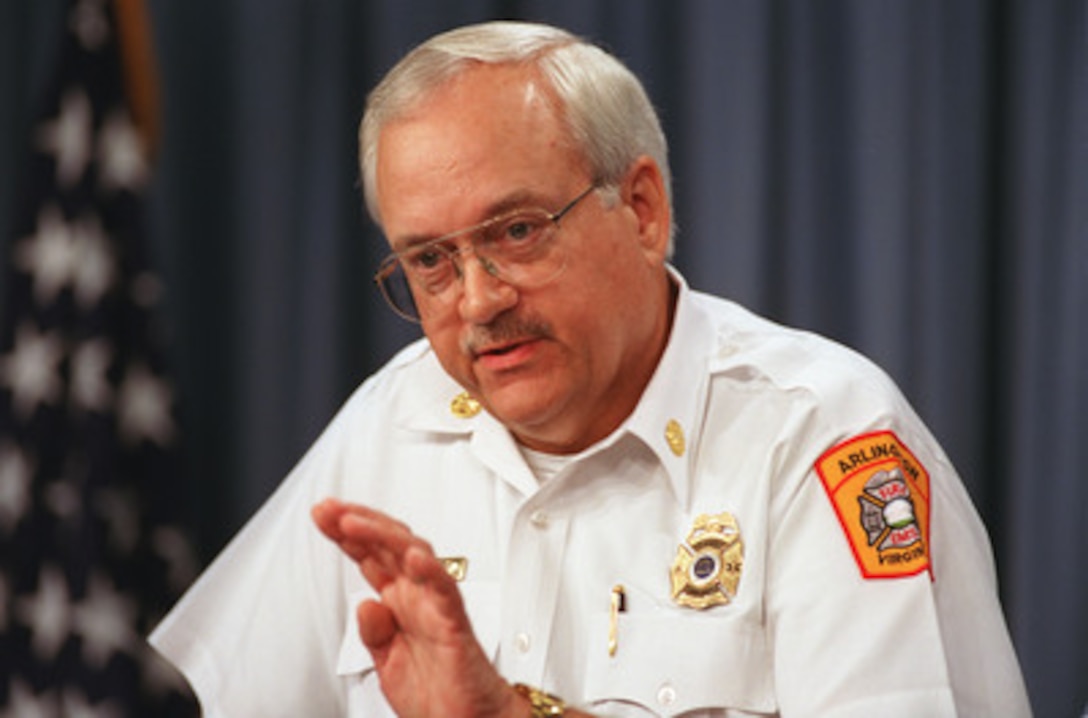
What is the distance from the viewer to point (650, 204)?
1.90 m

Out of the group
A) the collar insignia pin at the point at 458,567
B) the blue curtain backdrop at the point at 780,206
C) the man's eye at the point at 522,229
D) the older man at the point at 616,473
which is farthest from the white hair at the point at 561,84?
the blue curtain backdrop at the point at 780,206

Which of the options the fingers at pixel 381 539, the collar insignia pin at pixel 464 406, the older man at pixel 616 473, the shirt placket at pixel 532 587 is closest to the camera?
the fingers at pixel 381 539

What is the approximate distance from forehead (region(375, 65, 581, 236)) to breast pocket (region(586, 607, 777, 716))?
55cm

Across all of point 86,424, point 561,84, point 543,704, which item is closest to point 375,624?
point 543,704

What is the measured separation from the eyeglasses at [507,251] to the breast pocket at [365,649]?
0.41 metres

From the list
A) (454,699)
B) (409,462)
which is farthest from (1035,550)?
(454,699)

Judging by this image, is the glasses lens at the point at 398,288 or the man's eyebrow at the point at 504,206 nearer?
the man's eyebrow at the point at 504,206

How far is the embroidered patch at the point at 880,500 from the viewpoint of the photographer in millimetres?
1678

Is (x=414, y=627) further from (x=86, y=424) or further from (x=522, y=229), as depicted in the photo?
(x=86, y=424)

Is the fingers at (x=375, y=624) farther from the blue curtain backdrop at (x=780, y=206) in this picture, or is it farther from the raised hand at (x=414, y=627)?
the blue curtain backdrop at (x=780, y=206)

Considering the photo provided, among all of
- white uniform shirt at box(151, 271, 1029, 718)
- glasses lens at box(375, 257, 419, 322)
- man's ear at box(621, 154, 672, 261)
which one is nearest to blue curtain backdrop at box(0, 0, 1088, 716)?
white uniform shirt at box(151, 271, 1029, 718)

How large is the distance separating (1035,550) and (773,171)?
0.77m

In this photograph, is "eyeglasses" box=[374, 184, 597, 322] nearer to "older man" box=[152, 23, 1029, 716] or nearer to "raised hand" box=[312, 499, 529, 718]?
"older man" box=[152, 23, 1029, 716]

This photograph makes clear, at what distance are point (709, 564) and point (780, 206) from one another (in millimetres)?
934
